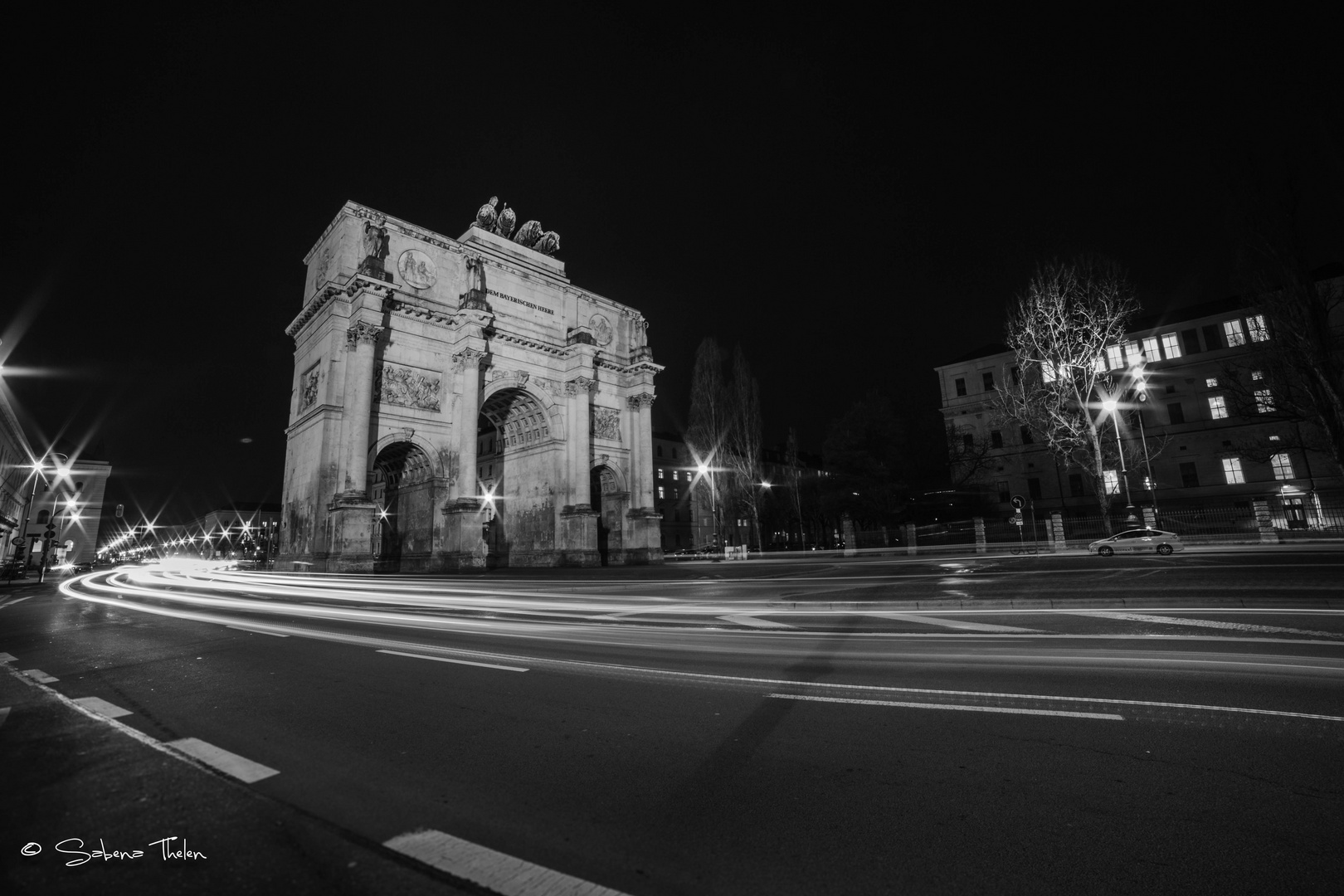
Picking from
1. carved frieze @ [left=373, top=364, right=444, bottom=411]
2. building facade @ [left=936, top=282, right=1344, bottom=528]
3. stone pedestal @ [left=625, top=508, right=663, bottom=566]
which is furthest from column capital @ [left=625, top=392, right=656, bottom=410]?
building facade @ [left=936, top=282, right=1344, bottom=528]

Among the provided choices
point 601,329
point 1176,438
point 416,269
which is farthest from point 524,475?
point 1176,438

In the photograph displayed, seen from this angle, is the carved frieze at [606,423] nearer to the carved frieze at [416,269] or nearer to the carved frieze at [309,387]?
the carved frieze at [416,269]

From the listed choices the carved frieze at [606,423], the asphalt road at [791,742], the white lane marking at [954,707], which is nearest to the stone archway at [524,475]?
the carved frieze at [606,423]

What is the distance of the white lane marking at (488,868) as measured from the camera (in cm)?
228

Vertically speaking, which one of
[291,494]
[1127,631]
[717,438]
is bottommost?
[1127,631]

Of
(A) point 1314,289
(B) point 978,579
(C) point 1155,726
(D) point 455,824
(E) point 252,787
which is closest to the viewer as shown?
(D) point 455,824

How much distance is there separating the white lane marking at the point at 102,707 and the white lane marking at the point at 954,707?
576 cm

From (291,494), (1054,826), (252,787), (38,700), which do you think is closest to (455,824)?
(252,787)

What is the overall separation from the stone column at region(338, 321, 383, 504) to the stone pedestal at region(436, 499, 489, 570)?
14.7 ft

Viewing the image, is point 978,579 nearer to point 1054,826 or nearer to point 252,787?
point 1054,826

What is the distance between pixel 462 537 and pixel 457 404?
789cm

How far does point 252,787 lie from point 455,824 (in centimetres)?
147

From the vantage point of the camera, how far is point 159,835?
9.23ft

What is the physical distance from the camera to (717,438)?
44.5 meters
